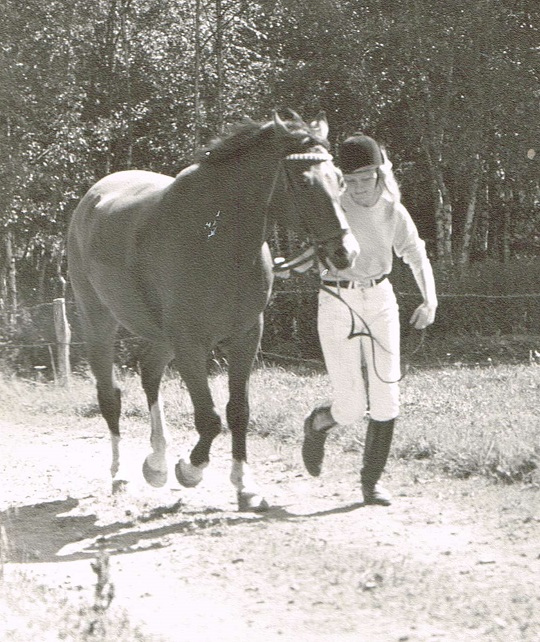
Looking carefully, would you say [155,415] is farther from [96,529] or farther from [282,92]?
[282,92]

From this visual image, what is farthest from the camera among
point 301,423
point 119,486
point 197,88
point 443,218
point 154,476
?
point 197,88

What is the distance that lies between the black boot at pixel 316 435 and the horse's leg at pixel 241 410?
41 centimetres

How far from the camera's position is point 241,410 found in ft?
22.0

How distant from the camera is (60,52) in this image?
21.4 m

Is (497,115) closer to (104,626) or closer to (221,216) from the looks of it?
(221,216)

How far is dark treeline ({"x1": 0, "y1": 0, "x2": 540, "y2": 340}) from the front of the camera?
19.2 meters

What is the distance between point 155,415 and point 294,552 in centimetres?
237

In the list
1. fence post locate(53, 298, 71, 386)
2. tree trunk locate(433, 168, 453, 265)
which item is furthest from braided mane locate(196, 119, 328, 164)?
tree trunk locate(433, 168, 453, 265)

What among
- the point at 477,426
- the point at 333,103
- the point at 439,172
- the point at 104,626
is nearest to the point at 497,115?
the point at 439,172

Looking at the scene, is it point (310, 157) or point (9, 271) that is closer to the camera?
point (310, 157)

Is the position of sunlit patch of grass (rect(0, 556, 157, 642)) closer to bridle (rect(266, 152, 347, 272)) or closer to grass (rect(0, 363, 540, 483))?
bridle (rect(266, 152, 347, 272))

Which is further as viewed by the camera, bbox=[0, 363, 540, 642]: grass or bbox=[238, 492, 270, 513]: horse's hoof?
bbox=[238, 492, 270, 513]: horse's hoof

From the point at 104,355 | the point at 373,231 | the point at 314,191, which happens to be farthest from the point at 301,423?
the point at 314,191

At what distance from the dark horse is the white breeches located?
18.2 inches
